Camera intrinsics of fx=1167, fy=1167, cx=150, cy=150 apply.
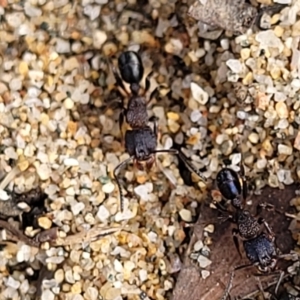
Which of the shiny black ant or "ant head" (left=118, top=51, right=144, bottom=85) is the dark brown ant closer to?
the shiny black ant

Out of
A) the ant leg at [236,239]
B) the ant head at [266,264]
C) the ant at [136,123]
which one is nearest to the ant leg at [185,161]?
the ant at [136,123]

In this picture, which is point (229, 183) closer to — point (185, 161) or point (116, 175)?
point (185, 161)

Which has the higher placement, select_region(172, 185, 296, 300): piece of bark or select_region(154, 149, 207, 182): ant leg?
select_region(154, 149, 207, 182): ant leg

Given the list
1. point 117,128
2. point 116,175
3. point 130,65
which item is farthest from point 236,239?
point 130,65

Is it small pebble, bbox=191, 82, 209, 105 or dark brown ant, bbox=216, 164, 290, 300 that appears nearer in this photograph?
dark brown ant, bbox=216, 164, 290, 300

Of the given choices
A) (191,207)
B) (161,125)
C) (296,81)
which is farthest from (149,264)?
(296,81)

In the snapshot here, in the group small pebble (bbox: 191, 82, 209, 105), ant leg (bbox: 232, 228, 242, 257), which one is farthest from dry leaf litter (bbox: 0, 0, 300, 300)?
ant leg (bbox: 232, 228, 242, 257)

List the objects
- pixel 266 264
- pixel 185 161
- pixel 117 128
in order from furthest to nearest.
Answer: pixel 117 128 < pixel 185 161 < pixel 266 264
